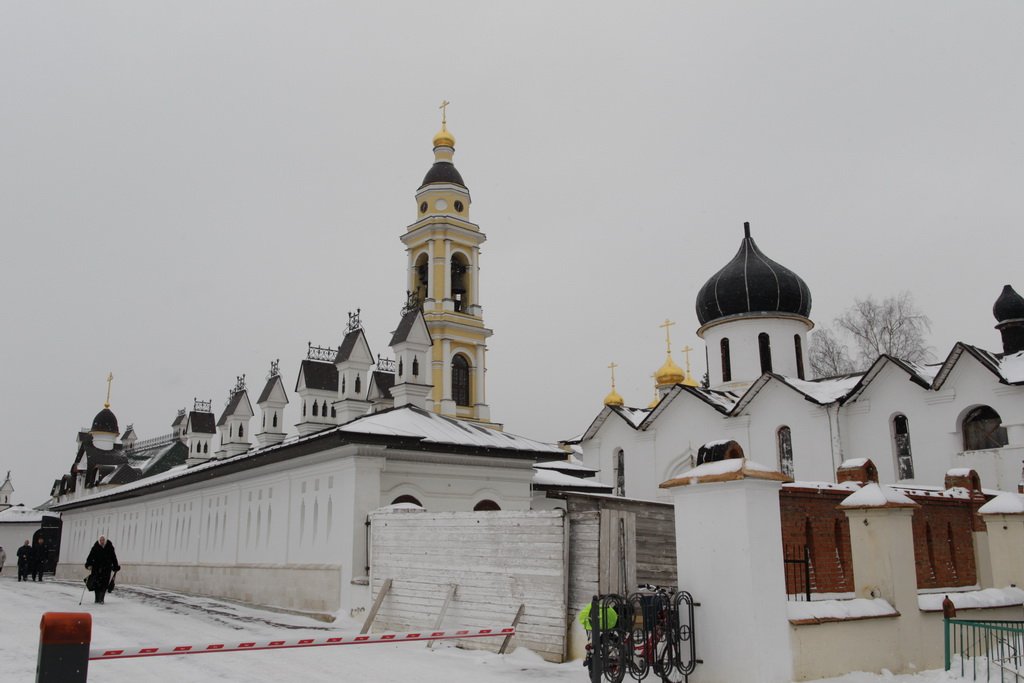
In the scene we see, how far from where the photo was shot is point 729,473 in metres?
9.17

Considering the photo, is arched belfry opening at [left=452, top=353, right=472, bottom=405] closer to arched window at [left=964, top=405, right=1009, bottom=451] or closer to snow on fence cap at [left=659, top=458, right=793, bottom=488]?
arched window at [left=964, top=405, right=1009, bottom=451]

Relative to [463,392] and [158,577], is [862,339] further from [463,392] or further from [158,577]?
[158,577]

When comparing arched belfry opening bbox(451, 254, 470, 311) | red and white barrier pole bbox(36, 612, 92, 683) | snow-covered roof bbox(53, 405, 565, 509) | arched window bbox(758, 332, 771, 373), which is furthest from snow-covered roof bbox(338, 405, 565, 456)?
arched belfry opening bbox(451, 254, 470, 311)

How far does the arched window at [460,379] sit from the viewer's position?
1649 inches

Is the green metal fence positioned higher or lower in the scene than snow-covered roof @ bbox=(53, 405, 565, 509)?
lower

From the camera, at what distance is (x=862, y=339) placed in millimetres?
43312

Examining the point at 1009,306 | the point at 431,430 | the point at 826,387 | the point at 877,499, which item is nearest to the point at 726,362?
the point at 826,387

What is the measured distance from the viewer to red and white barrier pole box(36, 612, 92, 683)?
5.66m

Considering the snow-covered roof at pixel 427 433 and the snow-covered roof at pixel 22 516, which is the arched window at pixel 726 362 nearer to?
the snow-covered roof at pixel 427 433

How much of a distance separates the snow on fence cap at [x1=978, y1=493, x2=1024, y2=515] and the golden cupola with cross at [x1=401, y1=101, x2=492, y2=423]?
28.1 meters

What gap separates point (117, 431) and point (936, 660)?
63335mm

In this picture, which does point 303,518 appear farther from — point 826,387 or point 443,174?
point 443,174

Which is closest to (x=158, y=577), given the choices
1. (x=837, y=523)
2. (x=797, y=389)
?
(x=797, y=389)

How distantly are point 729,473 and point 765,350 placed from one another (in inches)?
1025
